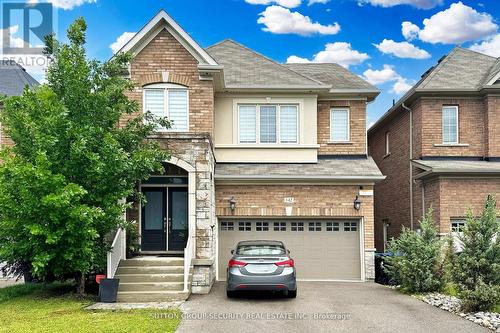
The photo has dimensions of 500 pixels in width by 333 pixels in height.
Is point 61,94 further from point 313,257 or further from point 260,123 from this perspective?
point 313,257

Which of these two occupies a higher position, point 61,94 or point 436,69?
point 436,69

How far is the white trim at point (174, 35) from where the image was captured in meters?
15.0

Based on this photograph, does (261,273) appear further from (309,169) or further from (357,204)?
(309,169)

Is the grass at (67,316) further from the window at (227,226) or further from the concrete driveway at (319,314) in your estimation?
the window at (227,226)

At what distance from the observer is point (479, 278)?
1032 cm

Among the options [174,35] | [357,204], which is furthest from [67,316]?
[357,204]

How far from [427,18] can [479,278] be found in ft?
57.3

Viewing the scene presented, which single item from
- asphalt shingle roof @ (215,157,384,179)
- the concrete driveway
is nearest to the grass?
the concrete driveway

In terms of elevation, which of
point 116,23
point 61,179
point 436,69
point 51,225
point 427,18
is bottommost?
point 51,225

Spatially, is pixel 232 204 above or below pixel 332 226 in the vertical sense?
above

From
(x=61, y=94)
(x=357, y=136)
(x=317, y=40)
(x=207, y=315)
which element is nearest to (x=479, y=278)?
(x=207, y=315)

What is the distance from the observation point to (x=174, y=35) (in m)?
15.2

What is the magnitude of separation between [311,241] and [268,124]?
4.38 meters

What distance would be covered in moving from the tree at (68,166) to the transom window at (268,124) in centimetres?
545
